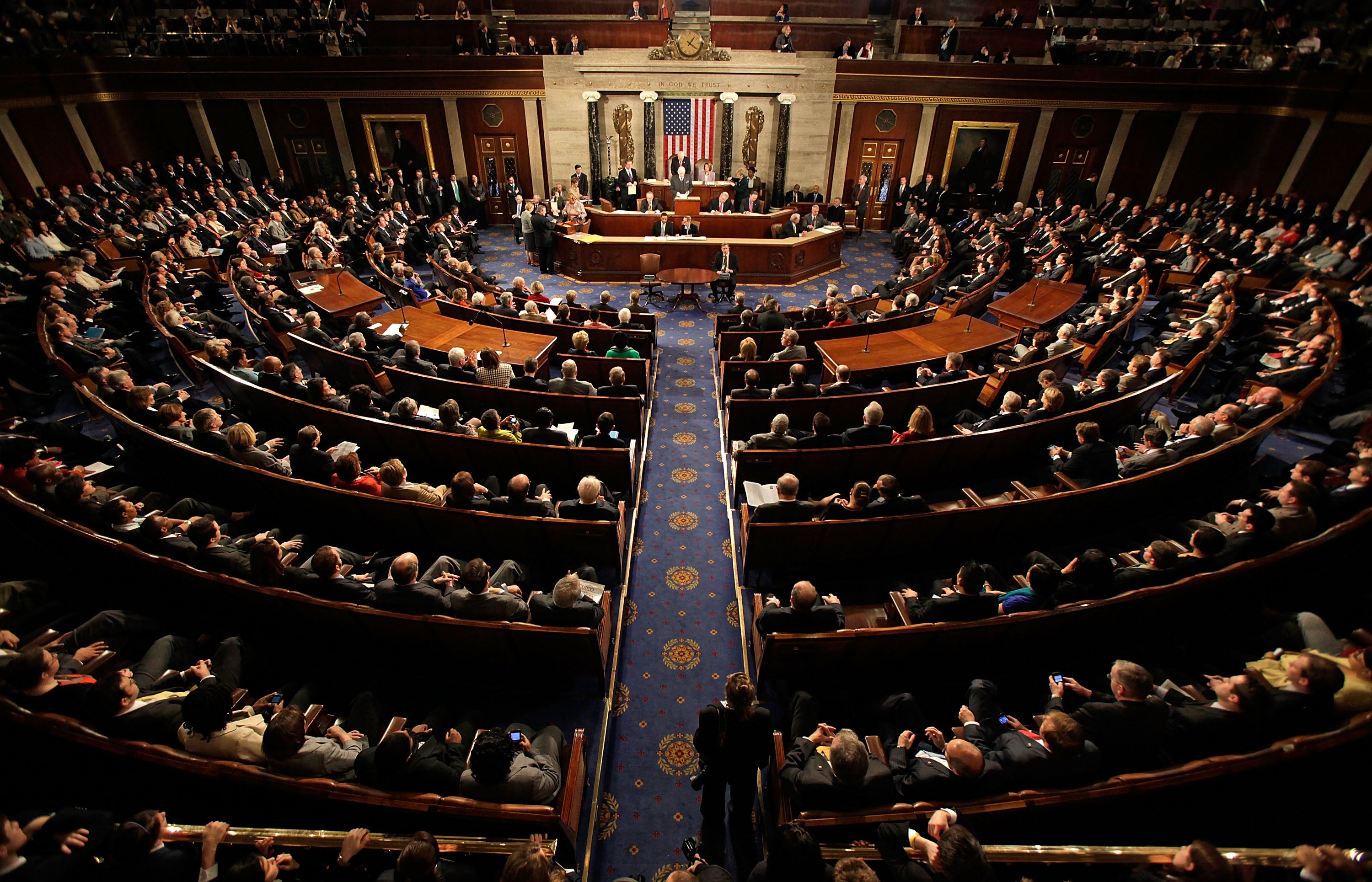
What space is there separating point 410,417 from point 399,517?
1489 mm

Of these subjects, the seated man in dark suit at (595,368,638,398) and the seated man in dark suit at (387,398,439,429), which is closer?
the seated man in dark suit at (387,398,439,429)

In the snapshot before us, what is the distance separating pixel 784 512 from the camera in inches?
186

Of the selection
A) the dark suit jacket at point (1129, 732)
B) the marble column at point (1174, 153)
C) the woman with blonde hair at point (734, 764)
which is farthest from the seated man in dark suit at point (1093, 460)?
the marble column at point (1174, 153)

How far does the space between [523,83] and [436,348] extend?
11.7 m

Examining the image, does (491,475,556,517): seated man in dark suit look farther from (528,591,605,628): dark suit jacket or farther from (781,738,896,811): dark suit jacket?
(781,738,896,811): dark suit jacket

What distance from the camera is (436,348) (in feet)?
A: 25.9

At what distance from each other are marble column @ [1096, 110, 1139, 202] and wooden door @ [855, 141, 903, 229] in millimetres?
5571

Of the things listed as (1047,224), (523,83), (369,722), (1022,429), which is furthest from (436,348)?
(1047,224)

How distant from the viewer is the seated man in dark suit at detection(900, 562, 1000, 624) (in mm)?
3742

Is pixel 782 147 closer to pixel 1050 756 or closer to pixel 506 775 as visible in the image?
pixel 1050 756

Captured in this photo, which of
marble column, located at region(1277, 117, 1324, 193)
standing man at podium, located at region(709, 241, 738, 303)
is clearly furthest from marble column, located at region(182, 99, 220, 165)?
marble column, located at region(1277, 117, 1324, 193)

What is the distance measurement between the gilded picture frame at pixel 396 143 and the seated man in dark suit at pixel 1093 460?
17.7 m

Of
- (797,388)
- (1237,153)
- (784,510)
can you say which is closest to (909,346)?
(797,388)

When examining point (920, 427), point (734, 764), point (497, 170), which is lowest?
point (734, 764)
